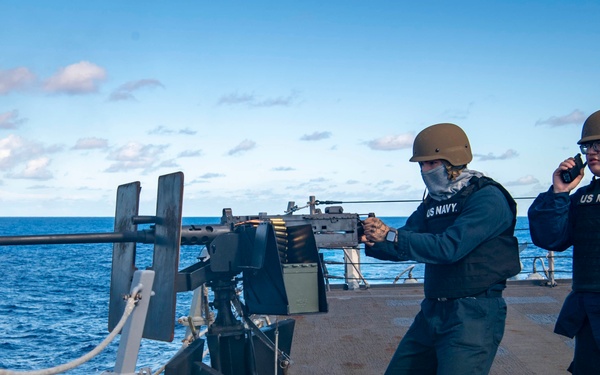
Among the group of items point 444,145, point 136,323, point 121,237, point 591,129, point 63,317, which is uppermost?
point 591,129

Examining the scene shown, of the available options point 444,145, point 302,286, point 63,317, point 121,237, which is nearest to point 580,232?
point 444,145

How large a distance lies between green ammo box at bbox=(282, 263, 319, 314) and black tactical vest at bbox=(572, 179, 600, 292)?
181cm

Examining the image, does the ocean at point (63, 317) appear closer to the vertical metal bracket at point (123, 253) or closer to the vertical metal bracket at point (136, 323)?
the vertical metal bracket at point (123, 253)

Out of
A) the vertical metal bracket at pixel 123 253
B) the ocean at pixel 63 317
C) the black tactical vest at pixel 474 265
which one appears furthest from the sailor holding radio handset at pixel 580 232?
the vertical metal bracket at pixel 123 253

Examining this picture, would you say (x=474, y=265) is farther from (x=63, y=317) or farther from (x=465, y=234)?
(x=63, y=317)

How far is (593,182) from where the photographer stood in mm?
4855

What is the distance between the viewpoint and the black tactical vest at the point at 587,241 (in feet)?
15.3

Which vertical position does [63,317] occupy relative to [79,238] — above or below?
below

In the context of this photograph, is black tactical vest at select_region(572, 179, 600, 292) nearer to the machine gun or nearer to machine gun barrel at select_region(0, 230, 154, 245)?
the machine gun

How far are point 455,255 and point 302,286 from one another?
4.70 feet

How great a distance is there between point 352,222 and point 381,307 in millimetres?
5246

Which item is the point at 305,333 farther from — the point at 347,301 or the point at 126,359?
Answer: the point at 126,359

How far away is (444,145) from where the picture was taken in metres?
4.83

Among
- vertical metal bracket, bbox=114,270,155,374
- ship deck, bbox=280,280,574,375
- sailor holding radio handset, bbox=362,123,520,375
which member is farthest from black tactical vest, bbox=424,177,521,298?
ship deck, bbox=280,280,574,375
